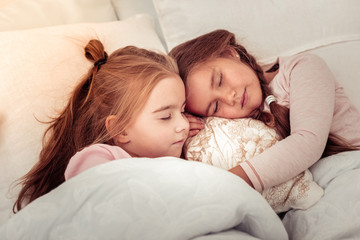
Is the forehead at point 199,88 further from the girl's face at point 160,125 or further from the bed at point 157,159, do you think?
the bed at point 157,159

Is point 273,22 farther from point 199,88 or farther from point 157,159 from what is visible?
point 157,159

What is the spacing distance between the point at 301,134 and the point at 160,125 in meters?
0.38

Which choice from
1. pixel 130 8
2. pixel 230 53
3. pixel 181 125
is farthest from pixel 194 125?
pixel 130 8

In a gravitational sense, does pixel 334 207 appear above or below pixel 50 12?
below

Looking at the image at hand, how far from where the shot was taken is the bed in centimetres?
→ 56

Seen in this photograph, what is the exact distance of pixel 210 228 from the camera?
56 centimetres

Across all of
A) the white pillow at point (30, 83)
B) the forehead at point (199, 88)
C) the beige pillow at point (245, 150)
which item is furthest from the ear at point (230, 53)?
the white pillow at point (30, 83)

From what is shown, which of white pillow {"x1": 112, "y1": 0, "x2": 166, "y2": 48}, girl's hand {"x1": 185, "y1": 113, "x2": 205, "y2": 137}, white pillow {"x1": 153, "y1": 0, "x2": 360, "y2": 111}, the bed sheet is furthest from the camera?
white pillow {"x1": 112, "y1": 0, "x2": 166, "y2": 48}

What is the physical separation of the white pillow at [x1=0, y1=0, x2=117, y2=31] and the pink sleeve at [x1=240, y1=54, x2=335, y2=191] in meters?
0.83

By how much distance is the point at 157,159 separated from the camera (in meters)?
0.67

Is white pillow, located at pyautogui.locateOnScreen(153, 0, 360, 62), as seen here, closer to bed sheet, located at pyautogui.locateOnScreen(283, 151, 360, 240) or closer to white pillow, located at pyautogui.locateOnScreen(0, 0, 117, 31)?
white pillow, located at pyautogui.locateOnScreen(0, 0, 117, 31)

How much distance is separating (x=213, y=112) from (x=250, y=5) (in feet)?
1.80

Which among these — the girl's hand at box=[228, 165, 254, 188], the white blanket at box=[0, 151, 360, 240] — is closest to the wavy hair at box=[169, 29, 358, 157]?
the girl's hand at box=[228, 165, 254, 188]

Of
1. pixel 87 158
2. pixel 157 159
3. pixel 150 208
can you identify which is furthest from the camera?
pixel 87 158
